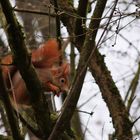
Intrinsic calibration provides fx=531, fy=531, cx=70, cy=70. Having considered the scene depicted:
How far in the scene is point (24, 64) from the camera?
2242 millimetres

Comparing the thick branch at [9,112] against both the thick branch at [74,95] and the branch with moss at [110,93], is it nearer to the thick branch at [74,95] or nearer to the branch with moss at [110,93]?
the thick branch at [74,95]

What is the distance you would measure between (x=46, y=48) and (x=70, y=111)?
405 millimetres

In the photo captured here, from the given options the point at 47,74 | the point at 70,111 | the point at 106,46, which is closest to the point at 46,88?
the point at 47,74

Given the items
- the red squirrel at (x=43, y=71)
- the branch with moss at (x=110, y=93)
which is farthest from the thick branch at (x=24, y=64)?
the branch with moss at (x=110, y=93)

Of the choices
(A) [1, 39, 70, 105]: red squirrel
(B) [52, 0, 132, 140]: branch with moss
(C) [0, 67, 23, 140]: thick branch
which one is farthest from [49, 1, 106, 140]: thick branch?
(B) [52, 0, 132, 140]: branch with moss

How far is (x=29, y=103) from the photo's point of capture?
2.57 metres

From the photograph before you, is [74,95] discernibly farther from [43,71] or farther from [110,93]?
[110,93]

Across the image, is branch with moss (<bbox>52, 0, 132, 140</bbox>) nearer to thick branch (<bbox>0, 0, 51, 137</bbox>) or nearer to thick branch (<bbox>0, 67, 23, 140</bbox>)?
thick branch (<bbox>0, 0, 51, 137</bbox>)

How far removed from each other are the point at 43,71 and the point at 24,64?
1.00 ft

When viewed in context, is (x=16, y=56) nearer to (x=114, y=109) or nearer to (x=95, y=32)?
(x=95, y=32)

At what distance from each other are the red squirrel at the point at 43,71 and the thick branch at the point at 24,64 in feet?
0.40

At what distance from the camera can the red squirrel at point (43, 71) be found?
8.14ft

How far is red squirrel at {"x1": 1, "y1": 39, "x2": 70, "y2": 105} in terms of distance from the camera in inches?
97.7

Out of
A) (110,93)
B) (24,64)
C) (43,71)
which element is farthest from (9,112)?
(110,93)
